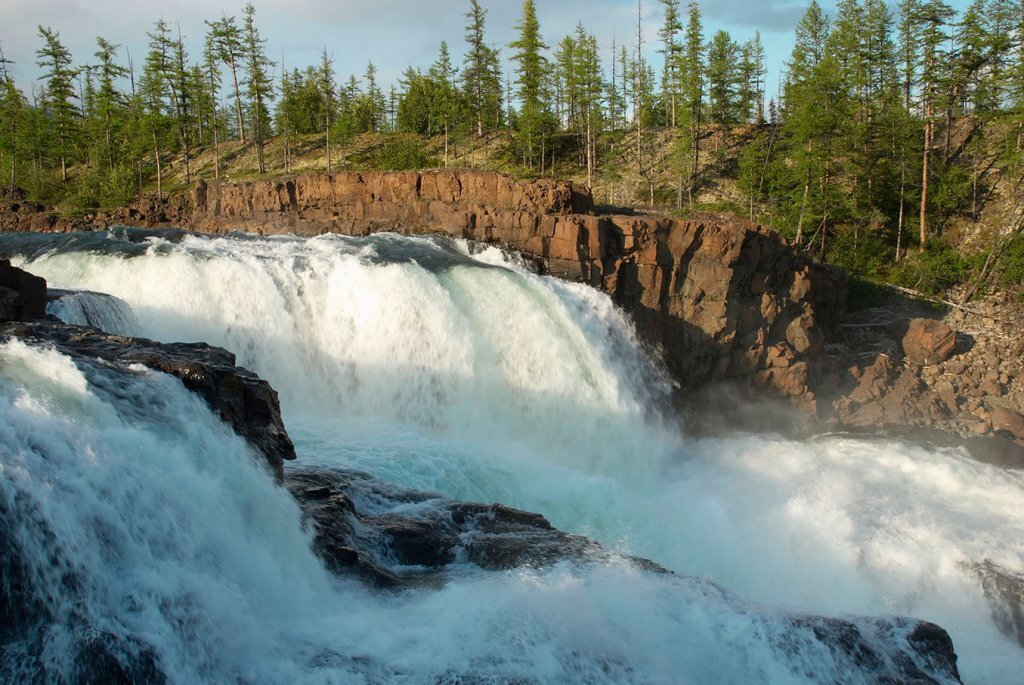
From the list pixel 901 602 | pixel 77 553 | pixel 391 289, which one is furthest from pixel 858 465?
pixel 77 553

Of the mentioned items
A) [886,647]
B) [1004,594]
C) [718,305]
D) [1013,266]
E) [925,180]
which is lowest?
[1004,594]

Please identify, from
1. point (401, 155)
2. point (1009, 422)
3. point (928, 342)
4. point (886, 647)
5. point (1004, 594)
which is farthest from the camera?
point (401, 155)

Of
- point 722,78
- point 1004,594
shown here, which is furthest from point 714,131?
point 1004,594

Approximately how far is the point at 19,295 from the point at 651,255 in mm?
17960

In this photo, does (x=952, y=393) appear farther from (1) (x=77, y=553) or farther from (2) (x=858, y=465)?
(1) (x=77, y=553)

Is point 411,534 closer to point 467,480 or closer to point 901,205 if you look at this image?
point 467,480

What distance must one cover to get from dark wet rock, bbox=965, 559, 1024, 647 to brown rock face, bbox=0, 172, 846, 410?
10591 millimetres

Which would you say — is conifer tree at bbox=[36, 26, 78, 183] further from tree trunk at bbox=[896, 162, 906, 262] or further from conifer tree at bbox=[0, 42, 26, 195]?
tree trunk at bbox=[896, 162, 906, 262]

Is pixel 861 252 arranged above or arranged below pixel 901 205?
below

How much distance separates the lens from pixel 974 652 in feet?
44.1

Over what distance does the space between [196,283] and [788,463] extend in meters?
16.0

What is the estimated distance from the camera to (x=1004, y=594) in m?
14.6

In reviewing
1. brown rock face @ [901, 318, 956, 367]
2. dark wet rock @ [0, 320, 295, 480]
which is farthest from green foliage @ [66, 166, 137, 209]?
brown rock face @ [901, 318, 956, 367]

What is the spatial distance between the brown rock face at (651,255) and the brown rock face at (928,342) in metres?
4.09
